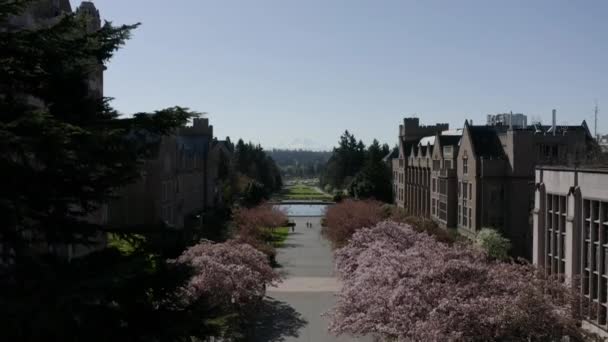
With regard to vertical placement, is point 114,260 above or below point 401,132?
below

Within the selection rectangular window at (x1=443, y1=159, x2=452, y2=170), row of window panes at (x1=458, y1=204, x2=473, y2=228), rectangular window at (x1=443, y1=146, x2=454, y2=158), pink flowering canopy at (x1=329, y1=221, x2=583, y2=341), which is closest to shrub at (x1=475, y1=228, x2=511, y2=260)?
row of window panes at (x1=458, y1=204, x2=473, y2=228)

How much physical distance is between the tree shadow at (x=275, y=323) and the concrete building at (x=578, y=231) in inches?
477

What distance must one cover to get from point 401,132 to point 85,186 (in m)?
78.1

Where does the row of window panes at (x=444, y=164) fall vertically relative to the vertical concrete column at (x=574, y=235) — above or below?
above

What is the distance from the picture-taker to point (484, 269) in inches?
787

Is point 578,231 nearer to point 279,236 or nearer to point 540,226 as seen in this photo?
point 540,226

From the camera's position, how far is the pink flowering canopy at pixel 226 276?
985 inches

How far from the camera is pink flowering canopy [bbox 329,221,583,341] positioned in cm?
1748

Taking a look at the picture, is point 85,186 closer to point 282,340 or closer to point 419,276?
point 419,276

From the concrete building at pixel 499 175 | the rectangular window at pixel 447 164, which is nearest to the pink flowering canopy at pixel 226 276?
the concrete building at pixel 499 175

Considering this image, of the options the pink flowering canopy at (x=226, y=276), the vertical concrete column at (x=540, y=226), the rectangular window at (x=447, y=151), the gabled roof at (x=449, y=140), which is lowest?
the pink flowering canopy at (x=226, y=276)

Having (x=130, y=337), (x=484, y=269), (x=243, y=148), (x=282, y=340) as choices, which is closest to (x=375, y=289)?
(x=484, y=269)

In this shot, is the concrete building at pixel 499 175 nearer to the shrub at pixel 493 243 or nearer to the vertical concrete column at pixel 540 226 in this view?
the shrub at pixel 493 243

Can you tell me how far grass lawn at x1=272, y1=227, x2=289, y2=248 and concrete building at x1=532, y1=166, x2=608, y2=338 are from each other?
3788 cm
